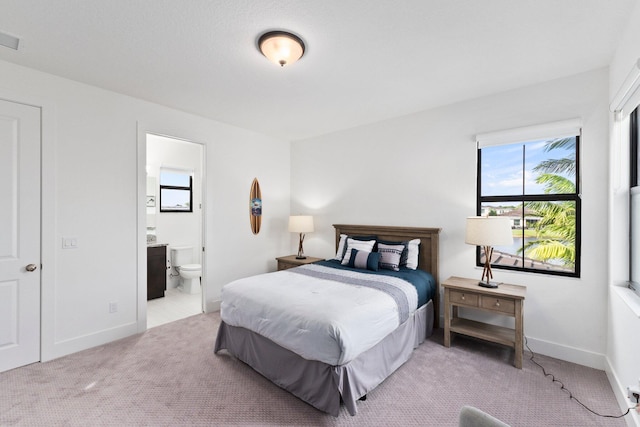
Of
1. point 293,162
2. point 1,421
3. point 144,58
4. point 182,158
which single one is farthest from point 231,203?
point 1,421

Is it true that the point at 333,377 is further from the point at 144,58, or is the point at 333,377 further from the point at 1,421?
the point at 144,58

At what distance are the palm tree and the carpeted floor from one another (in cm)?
99

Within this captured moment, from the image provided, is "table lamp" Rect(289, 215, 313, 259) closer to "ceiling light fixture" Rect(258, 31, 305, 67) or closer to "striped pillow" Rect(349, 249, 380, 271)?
"striped pillow" Rect(349, 249, 380, 271)

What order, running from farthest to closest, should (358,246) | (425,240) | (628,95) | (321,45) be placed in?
(358,246), (425,240), (321,45), (628,95)

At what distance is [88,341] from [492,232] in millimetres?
4107

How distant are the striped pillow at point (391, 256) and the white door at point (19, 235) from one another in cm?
341

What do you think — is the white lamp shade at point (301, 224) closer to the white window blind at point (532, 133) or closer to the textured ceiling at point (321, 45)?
the textured ceiling at point (321, 45)

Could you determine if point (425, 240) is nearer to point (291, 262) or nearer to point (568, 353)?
point (568, 353)

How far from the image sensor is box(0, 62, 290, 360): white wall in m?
2.78

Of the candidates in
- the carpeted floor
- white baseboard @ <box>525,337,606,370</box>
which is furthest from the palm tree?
the carpeted floor

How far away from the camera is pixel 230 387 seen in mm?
2318

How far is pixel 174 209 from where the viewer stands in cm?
541

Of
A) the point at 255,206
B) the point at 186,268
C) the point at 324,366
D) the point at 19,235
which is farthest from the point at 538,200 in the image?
the point at 186,268

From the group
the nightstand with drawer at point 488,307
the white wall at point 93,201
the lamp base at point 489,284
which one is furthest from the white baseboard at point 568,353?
the white wall at point 93,201
